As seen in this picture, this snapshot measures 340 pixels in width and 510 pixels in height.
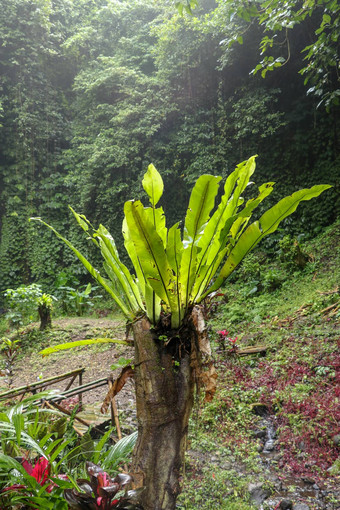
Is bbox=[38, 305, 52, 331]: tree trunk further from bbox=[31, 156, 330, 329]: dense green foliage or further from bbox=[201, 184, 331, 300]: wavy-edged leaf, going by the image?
bbox=[201, 184, 331, 300]: wavy-edged leaf

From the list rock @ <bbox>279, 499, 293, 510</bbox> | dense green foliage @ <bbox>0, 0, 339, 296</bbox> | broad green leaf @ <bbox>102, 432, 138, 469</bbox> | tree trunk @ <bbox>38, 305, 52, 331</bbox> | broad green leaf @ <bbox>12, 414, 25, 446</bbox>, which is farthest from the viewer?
dense green foliage @ <bbox>0, 0, 339, 296</bbox>

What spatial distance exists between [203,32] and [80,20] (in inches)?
195

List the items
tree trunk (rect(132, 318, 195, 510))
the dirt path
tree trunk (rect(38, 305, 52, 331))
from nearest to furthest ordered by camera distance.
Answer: tree trunk (rect(132, 318, 195, 510)) < the dirt path < tree trunk (rect(38, 305, 52, 331))

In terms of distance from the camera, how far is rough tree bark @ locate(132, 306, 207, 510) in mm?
952

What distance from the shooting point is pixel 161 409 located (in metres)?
0.97

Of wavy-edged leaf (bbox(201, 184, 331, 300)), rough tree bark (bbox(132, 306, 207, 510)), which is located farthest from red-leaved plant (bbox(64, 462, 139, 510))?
wavy-edged leaf (bbox(201, 184, 331, 300))

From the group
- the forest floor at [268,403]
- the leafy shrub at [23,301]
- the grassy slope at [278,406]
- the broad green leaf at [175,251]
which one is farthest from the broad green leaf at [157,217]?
the leafy shrub at [23,301]

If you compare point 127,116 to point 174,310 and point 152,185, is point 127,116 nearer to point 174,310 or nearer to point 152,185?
point 152,185

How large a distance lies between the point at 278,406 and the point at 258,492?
33.7 inches

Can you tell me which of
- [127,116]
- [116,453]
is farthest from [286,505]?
[127,116]

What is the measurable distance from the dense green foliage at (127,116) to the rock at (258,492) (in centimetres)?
535

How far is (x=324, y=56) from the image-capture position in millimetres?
3184

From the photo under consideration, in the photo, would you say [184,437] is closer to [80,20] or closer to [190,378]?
[190,378]

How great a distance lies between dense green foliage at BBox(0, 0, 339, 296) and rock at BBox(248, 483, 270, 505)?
5.35 m
